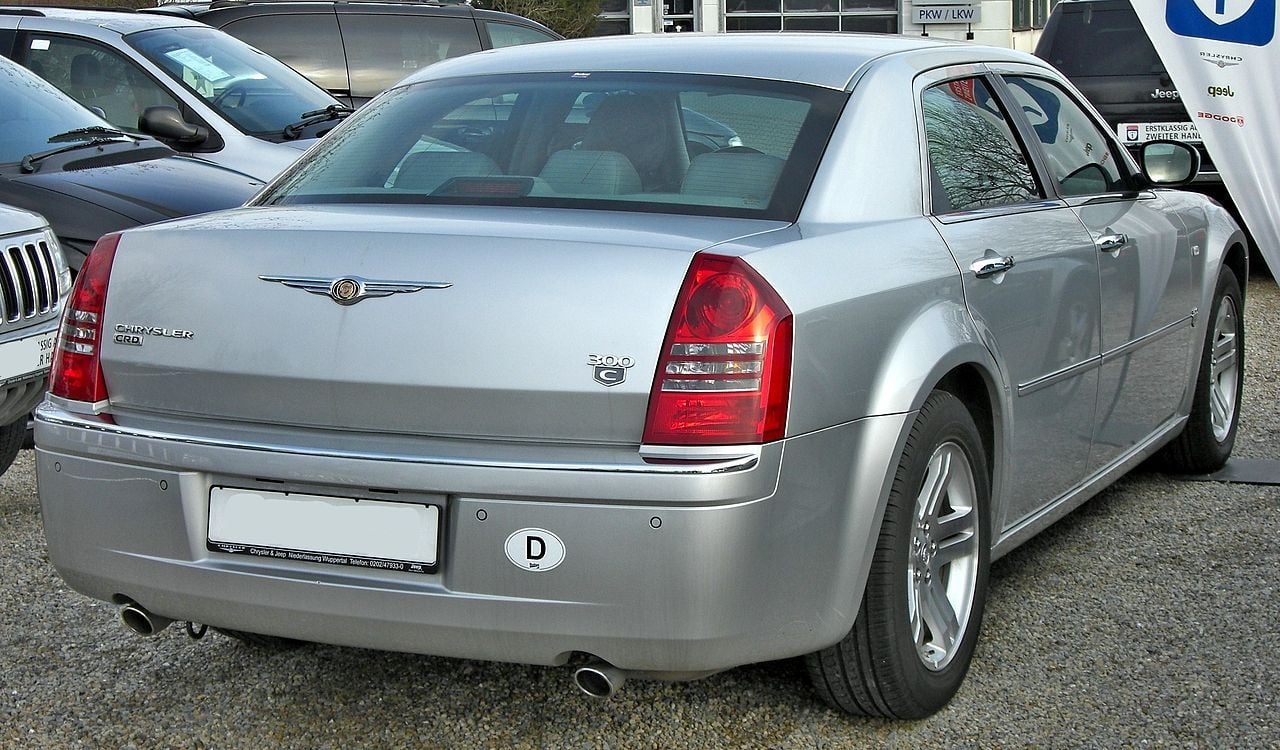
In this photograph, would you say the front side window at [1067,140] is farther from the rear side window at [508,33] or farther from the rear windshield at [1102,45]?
the rear side window at [508,33]

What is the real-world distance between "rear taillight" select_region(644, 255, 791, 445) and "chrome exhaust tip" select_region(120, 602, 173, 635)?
115 centimetres

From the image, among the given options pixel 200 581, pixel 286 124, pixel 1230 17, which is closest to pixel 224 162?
pixel 286 124

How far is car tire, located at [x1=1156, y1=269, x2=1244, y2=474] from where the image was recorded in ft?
17.6

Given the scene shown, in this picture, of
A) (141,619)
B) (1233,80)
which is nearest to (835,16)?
(1233,80)

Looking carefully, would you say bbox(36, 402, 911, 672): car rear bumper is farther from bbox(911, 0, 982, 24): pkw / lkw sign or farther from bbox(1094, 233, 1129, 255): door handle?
bbox(911, 0, 982, 24): pkw / lkw sign

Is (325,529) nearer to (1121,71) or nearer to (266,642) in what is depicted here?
(266,642)

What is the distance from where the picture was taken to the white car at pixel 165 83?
27.7 feet

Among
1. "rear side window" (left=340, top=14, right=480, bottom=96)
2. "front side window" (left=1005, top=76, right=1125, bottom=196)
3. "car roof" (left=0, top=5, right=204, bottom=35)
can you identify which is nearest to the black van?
"rear side window" (left=340, top=14, right=480, bottom=96)

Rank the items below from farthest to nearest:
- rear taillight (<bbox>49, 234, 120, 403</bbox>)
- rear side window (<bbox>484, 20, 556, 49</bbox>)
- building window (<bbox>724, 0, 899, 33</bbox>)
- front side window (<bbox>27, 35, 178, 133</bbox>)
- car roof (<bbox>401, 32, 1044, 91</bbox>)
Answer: building window (<bbox>724, 0, 899, 33</bbox>) → rear side window (<bbox>484, 20, 556, 49</bbox>) → front side window (<bbox>27, 35, 178, 133</bbox>) → car roof (<bbox>401, 32, 1044, 91</bbox>) → rear taillight (<bbox>49, 234, 120, 403</bbox>)

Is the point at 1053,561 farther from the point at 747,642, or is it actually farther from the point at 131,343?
the point at 131,343

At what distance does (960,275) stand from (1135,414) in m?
1.49

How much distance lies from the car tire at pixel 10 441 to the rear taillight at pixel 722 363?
3.59 meters

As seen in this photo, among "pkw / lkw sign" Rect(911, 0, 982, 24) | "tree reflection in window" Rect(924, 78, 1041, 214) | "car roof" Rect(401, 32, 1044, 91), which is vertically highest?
"car roof" Rect(401, 32, 1044, 91)

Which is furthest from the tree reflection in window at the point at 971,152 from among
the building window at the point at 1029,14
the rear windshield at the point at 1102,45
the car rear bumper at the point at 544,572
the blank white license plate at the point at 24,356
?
the building window at the point at 1029,14
